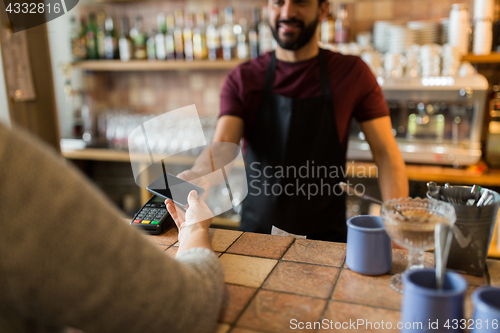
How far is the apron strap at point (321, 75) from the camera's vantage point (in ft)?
5.28

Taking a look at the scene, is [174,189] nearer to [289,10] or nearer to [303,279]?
[303,279]

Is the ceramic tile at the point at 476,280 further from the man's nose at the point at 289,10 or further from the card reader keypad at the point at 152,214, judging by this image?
the man's nose at the point at 289,10

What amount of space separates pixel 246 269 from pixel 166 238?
30cm

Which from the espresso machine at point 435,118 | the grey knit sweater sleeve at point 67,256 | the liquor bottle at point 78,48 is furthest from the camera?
the liquor bottle at point 78,48

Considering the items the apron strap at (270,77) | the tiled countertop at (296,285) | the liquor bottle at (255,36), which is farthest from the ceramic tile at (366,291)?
the liquor bottle at (255,36)

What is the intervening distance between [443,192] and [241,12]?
2.38 meters

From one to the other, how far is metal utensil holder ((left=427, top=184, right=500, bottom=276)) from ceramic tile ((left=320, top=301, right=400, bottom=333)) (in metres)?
0.23

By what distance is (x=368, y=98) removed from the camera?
5.16 feet

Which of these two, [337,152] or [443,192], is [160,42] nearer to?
[337,152]

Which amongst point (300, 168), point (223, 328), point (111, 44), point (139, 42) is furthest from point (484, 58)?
point (111, 44)

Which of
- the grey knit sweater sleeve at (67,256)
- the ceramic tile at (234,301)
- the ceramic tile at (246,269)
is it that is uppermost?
the grey knit sweater sleeve at (67,256)

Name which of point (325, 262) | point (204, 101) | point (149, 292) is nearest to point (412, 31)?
point (204, 101)

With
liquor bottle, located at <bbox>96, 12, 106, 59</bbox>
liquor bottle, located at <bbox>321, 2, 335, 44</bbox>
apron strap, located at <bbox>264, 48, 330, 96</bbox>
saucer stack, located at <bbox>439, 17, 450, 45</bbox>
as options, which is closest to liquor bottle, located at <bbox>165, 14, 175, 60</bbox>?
liquor bottle, located at <bbox>96, 12, 106, 59</bbox>

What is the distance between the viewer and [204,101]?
10.2 feet
